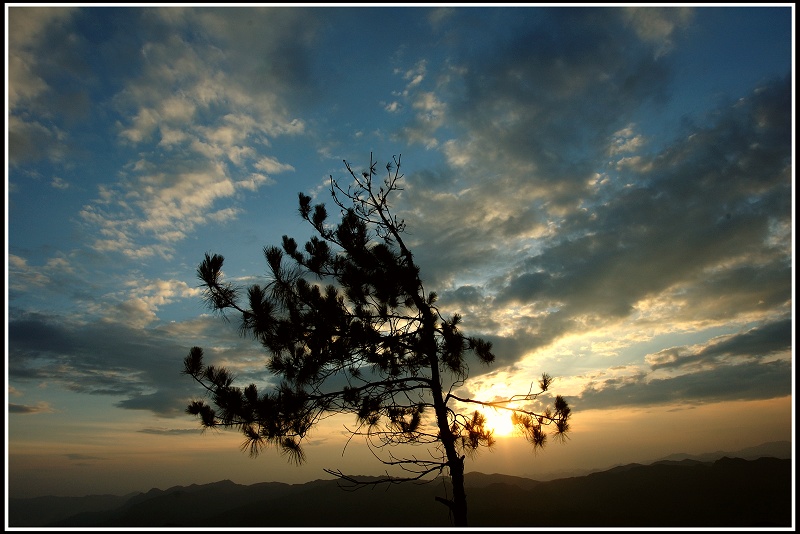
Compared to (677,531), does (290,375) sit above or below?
above

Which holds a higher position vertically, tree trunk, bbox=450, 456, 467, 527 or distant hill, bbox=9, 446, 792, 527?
tree trunk, bbox=450, 456, 467, 527

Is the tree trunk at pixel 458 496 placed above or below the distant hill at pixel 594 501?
above

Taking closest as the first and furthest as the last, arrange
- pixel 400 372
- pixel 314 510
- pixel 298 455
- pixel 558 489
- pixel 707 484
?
pixel 298 455 < pixel 400 372 < pixel 707 484 < pixel 558 489 < pixel 314 510

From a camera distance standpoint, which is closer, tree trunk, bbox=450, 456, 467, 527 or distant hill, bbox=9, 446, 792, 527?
tree trunk, bbox=450, 456, 467, 527

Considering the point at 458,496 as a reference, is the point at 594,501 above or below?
below

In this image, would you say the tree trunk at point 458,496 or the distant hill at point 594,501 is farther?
the distant hill at point 594,501

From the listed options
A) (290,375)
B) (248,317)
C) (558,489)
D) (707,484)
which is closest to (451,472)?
(290,375)

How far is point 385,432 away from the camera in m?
7.25

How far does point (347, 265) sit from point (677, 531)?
7058 millimetres

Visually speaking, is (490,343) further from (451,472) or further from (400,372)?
(451,472)

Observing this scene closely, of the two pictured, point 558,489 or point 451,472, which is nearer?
point 451,472

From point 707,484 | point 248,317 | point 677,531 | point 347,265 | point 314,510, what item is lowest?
point 314,510

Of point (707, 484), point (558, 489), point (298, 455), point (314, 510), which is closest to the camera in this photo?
point (298, 455)

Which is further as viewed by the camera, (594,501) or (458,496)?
(594,501)
